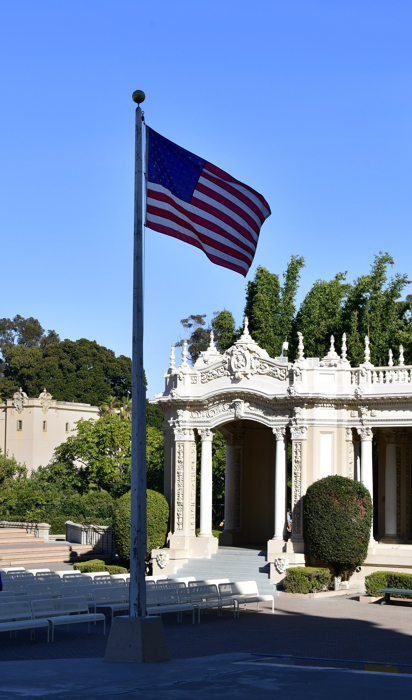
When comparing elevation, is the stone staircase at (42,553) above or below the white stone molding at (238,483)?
below

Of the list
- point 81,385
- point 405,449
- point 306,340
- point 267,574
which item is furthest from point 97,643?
point 81,385

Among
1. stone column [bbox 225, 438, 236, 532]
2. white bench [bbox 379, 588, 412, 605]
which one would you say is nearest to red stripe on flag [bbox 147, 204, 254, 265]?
white bench [bbox 379, 588, 412, 605]

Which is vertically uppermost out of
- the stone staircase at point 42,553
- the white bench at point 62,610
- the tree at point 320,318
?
the tree at point 320,318

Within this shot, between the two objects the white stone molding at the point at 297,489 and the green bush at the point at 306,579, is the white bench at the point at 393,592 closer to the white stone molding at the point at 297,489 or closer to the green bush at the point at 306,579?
the green bush at the point at 306,579

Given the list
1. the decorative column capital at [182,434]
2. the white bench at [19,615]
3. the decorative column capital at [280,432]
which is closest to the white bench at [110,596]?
the white bench at [19,615]

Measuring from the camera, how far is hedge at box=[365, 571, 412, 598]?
1137 inches

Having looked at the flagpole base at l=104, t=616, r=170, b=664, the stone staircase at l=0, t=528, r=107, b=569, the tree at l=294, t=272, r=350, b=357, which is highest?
the tree at l=294, t=272, r=350, b=357

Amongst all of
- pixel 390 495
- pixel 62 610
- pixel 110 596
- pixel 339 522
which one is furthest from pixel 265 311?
pixel 62 610

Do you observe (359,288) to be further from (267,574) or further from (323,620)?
(323,620)

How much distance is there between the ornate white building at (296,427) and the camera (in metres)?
33.4

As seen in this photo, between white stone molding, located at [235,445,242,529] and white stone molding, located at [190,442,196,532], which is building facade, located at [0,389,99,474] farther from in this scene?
white stone molding, located at [190,442,196,532]

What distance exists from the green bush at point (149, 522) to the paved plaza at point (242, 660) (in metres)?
7.95

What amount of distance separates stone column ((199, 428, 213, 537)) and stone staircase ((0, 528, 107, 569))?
→ 7307 millimetres

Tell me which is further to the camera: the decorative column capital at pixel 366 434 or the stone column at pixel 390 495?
the stone column at pixel 390 495
